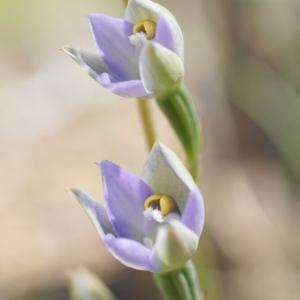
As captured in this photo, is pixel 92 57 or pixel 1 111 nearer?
pixel 92 57

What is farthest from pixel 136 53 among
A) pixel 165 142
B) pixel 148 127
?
pixel 165 142

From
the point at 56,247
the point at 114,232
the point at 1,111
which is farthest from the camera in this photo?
the point at 1,111

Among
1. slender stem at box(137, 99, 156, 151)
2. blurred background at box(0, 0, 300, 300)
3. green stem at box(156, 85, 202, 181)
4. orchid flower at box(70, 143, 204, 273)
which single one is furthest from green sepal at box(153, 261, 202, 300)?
blurred background at box(0, 0, 300, 300)

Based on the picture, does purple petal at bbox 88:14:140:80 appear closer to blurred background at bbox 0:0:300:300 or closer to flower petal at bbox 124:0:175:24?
flower petal at bbox 124:0:175:24

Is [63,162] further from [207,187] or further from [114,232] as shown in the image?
[114,232]

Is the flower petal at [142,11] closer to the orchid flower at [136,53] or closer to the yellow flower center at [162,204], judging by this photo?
the orchid flower at [136,53]

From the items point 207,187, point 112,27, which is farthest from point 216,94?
point 112,27

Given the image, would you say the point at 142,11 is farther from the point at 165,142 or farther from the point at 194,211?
the point at 165,142
